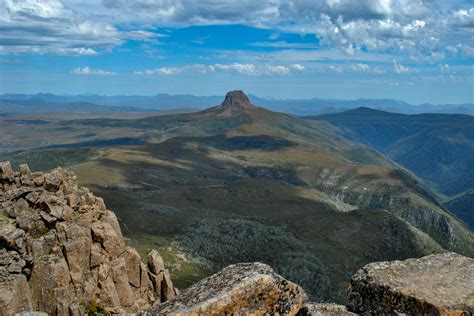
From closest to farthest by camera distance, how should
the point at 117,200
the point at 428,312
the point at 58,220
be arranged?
the point at 428,312 → the point at 58,220 → the point at 117,200

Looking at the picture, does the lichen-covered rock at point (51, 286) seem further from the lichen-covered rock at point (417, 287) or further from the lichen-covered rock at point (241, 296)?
the lichen-covered rock at point (417, 287)

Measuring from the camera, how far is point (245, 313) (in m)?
14.8

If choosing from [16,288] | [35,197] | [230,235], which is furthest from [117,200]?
[16,288]

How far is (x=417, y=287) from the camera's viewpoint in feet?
48.1

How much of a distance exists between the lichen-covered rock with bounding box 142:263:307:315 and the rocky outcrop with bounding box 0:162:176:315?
16.8 m

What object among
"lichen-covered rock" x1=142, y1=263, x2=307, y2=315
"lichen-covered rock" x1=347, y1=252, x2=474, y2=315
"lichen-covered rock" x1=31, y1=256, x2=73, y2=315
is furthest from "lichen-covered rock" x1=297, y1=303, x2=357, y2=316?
"lichen-covered rock" x1=31, y1=256, x2=73, y2=315

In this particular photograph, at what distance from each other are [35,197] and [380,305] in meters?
35.0

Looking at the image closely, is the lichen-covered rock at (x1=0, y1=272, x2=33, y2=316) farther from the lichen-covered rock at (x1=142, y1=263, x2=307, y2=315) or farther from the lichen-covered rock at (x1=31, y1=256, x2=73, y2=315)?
the lichen-covered rock at (x1=142, y1=263, x2=307, y2=315)

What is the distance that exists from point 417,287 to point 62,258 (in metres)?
28.4

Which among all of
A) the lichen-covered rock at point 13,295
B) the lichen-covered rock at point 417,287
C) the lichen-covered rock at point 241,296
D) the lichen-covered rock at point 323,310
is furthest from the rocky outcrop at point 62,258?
the lichen-covered rock at point 417,287

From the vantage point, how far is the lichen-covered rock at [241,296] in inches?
575

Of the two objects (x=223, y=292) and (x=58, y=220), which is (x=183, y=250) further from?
(x=223, y=292)

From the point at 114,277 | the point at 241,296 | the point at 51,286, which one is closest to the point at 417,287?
the point at 241,296

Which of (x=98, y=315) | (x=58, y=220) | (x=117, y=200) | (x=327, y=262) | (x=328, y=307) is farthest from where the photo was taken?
(x=117, y=200)
